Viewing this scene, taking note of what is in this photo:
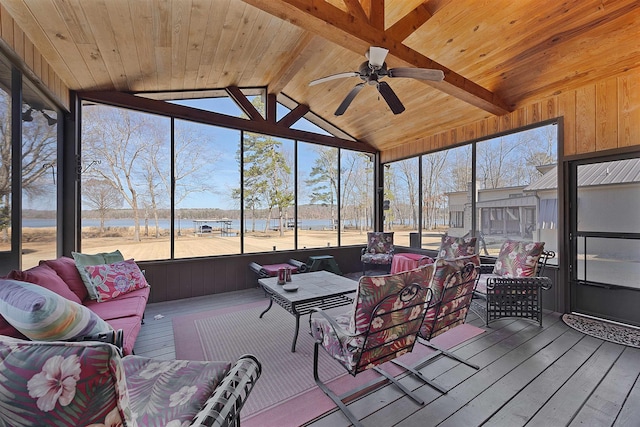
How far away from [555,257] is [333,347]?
145 inches

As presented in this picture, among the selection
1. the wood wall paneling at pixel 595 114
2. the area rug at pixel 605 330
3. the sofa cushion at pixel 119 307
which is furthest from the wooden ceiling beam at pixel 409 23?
the area rug at pixel 605 330

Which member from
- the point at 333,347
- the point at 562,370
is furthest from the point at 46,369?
the point at 562,370

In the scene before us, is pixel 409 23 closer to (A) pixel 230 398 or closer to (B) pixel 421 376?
(B) pixel 421 376

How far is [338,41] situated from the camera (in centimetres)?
265

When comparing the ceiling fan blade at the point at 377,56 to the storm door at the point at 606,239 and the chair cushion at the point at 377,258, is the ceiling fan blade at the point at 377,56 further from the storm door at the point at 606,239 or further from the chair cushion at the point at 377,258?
the chair cushion at the point at 377,258

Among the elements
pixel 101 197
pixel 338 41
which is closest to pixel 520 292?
pixel 338 41

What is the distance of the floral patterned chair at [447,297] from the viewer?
213 cm

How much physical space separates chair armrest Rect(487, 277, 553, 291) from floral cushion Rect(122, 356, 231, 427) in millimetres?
3211

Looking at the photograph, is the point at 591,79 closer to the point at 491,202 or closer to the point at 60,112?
the point at 491,202

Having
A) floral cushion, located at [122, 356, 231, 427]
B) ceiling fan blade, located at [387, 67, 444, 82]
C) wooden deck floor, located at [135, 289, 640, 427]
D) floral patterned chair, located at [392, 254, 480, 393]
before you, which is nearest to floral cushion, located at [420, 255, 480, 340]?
floral patterned chair, located at [392, 254, 480, 393]

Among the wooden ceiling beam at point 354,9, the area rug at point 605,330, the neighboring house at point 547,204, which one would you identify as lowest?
the area rug at point 605,330

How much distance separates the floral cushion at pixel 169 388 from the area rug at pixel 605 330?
12.7 feet

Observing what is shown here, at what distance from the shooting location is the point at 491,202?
4.61 metres

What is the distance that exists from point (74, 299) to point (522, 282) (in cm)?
460
